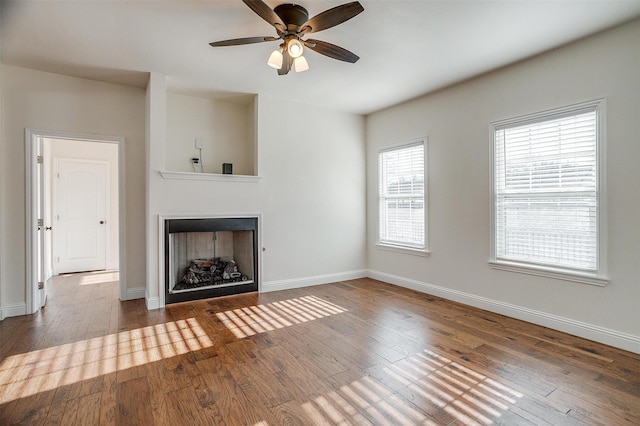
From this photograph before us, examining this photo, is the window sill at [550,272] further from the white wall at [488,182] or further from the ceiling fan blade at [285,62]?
the ceiling fan blade at [285,62]

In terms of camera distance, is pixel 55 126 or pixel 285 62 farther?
pixel 55 126

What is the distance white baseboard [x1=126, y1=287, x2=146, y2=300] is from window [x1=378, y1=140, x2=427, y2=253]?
11.4ft

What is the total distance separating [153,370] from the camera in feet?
7.52

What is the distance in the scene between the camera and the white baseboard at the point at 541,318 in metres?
2.60

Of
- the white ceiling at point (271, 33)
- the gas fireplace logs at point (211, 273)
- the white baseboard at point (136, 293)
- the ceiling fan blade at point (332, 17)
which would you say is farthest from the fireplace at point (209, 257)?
the ceiling fan blade at point (332, 17)

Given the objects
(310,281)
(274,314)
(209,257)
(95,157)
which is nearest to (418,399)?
(274,314)

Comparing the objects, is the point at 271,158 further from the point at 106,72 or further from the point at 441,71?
the point at 441,71

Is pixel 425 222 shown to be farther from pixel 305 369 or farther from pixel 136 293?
pixel 136 293

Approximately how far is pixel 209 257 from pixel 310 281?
59.7 inches

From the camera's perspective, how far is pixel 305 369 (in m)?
2.31

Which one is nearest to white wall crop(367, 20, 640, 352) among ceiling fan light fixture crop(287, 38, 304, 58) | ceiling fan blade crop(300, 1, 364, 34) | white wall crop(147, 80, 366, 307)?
white wall crop(147, 80, 366, 307)

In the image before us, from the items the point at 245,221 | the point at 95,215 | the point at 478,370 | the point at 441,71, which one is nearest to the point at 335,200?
the point at 245,221

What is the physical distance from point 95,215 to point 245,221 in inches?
146

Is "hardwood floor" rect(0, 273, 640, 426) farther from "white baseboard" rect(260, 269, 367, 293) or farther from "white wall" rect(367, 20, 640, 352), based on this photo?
"white baseboard" rect(260, 269, 367, 293)
